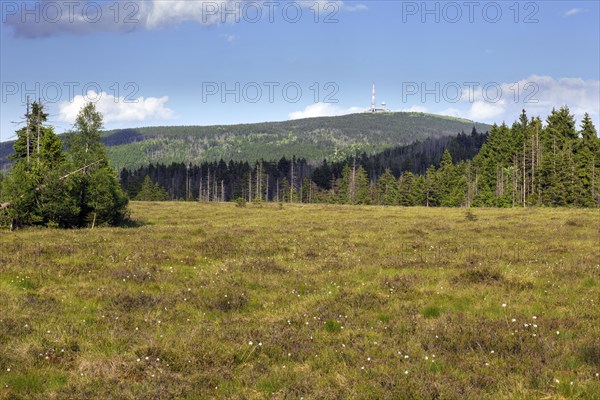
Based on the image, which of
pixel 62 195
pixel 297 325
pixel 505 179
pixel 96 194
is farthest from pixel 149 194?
pixel 297 325

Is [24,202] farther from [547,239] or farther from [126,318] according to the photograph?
[547,239]

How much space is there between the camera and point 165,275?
1500cm

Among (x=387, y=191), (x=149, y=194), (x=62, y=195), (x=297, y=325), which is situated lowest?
(x=297, y=325)

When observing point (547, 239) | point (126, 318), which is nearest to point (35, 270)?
point (126, 318)

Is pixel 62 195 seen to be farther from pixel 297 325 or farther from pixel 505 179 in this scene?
pixel 505 179

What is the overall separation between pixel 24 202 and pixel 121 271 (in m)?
20.3

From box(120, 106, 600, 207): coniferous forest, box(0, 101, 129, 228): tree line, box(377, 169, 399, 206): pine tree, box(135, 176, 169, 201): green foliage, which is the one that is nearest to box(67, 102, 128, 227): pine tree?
box(0, 101, 129, 228): tree line

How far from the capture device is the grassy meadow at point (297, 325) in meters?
6.71

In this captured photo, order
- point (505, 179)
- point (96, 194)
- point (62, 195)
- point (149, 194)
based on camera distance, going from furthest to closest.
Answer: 1. point (149, 194)
2. point (505, 179)
3. point (96, 194)
4. point (62, 195)

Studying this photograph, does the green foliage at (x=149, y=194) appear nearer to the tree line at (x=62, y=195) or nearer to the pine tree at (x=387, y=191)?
the pine tree at (x=387, y=191)

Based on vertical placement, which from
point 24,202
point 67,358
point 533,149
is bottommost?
point 67,358

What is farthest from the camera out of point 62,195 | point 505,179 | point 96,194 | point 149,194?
point 149,194

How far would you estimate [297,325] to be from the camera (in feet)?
32.5

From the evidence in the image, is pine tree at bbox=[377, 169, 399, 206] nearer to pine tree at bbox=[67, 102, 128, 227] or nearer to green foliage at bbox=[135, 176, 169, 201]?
green foliage at bbox=[135, 176, 169, 201]
